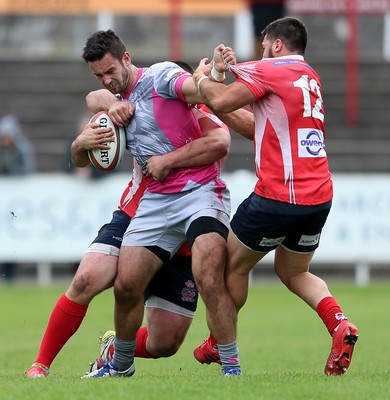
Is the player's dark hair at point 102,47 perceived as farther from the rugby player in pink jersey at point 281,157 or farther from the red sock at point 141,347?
the red sock at point 141,347

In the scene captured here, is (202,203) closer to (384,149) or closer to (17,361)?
(17,361)

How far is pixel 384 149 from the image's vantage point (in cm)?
2078

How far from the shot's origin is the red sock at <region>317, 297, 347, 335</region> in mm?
7684

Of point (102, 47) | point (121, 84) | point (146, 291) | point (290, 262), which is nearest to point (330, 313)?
point (290, 262)

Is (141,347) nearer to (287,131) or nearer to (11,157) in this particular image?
(287,131)

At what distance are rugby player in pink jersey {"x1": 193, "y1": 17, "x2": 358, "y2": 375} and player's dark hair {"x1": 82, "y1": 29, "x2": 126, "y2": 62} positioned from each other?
61 cm

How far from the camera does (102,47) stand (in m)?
7.83

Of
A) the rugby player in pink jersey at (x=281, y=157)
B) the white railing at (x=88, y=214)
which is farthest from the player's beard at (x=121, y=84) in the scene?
the white railing at (x=88, y=214)

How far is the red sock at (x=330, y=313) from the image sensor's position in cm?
768

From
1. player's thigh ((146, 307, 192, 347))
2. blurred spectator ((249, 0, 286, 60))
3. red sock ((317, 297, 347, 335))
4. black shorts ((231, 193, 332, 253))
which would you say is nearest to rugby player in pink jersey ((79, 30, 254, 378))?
black shorts ((231, 193, 332, 253))

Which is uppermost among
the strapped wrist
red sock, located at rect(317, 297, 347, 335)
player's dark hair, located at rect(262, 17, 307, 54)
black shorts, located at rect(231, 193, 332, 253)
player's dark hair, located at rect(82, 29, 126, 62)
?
player's dark hair, located at rect(262, 17, 307, 54)

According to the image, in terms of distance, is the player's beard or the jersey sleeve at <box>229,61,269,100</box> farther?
the player's beard

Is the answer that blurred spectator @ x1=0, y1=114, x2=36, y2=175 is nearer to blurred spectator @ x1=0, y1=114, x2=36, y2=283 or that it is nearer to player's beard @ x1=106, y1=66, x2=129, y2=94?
blurred spectator @ x1=0, y1=114, x2=36, y2=283

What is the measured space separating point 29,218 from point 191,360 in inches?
274
